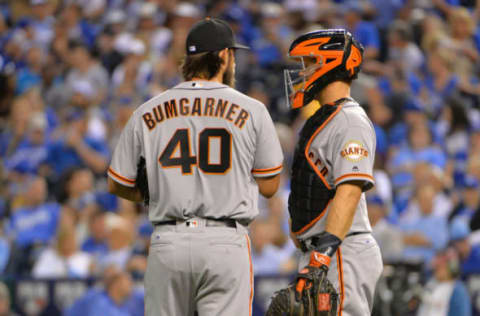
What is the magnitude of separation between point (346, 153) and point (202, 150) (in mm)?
720

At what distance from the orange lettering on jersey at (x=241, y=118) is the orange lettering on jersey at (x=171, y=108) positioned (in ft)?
1.05

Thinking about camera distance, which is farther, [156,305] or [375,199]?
[375,199]

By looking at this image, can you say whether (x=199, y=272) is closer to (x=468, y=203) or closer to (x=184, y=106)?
(x=184, y=106)

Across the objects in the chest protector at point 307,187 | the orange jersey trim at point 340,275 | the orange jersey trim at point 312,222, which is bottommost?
the orange jersey trim at point 340,275

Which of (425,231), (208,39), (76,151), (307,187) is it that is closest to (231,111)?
(208,39)

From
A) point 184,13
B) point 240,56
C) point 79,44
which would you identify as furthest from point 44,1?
point 240,56

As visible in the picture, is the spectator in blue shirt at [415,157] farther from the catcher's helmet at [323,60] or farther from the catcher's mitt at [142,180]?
the catcher's mitt at [142,180]

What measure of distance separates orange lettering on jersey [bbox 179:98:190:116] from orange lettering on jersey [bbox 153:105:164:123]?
11 centimetres

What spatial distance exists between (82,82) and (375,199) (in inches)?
232

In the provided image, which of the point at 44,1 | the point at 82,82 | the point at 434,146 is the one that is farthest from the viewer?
the point at 44,1

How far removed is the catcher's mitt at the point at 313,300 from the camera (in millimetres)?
3924

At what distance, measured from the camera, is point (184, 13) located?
13141 mm

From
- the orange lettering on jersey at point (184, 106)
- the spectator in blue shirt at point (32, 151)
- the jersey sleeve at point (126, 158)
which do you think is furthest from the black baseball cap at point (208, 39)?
the spectator in blue shirt at point (32, 151)

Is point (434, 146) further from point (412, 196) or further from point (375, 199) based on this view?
point (375, 199)
